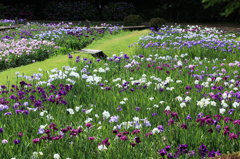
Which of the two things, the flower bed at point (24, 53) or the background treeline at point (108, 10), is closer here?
the flower bed at point (24, 53)

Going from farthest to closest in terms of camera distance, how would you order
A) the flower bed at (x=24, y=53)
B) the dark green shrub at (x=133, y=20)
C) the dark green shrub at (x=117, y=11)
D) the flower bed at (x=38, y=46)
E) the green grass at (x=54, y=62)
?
the dark green shrub at (x=117, y=11), the dark green shrub at (x=133, y=20), the flower bed at (x=38, y=46), the flower bed at (x=24, y=53), the green grass at (x=54, y=62)

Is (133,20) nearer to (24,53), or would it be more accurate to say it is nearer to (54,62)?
(24,53)

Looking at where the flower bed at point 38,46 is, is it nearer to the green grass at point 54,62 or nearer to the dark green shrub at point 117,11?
the green grass at point 54,62

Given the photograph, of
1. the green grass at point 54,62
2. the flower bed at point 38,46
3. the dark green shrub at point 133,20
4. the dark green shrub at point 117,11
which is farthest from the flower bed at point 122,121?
the dark green shrub at point 117,11

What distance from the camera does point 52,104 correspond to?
198 inches

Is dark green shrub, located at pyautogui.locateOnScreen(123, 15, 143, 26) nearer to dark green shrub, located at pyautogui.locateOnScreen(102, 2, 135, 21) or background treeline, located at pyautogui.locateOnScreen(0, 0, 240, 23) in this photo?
background treeline, located at pyautogui.locateOnScreen(0, 0, 240, 23)

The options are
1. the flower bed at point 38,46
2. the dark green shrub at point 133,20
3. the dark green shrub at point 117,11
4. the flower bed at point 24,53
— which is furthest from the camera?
the dark green shrub at point 117,11

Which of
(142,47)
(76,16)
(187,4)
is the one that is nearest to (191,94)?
(142,47)

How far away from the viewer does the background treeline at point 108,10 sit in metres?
23.4

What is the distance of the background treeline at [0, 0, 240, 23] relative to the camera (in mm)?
23367

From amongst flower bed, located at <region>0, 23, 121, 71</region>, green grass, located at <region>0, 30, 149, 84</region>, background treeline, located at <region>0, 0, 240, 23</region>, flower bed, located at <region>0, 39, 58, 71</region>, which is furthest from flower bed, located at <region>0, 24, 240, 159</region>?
background treeline, located at <region>0, 0, 240, 23</region>

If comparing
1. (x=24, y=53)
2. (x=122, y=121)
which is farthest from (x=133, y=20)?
(x=122, y=121)

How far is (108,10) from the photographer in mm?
24766

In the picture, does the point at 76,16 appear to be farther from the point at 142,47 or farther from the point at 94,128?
the point at 94,128
